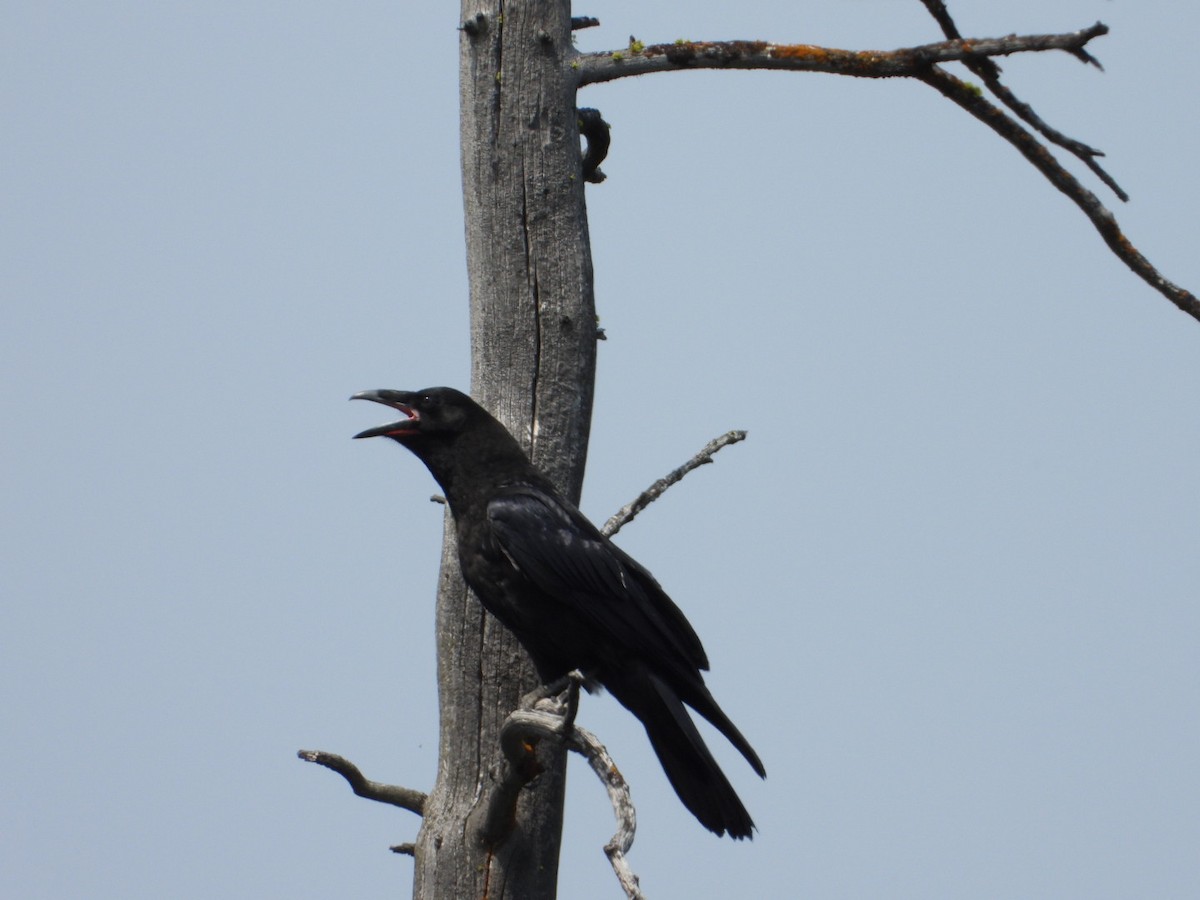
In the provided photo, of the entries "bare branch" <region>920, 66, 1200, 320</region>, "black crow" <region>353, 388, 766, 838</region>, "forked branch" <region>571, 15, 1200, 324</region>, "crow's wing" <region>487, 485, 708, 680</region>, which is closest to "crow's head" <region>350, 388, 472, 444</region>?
"black crow" <region>353, 388, 766, 838</region>

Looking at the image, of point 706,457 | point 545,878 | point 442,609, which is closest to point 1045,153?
point 706,457

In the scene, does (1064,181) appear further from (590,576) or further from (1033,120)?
(590,576)

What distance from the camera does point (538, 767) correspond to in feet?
13.2

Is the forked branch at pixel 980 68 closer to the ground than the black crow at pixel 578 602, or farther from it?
farther from it

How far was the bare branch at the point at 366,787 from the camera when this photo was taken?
13.7ft

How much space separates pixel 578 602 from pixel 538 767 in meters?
0.65

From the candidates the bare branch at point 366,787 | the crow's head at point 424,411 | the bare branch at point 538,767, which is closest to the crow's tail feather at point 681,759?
the bare branch at point 538,767

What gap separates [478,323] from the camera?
4562 millimetres

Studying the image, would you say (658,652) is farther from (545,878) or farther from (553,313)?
(553,313)

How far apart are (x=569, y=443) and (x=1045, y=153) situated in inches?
69.4

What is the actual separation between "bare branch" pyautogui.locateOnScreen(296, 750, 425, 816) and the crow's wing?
0.80 m

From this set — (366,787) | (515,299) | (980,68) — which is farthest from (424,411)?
(980,68)

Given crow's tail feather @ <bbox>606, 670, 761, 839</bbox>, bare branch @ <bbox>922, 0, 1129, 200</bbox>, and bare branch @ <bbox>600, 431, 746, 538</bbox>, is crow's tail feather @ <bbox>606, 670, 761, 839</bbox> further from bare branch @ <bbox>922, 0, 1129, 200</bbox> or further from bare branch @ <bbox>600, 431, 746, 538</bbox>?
bare branch @ <bbox>922, 0, 1129, 200</bbox>

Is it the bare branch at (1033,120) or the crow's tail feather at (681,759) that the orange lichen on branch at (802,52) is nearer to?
the bare branch at (1033,120)
